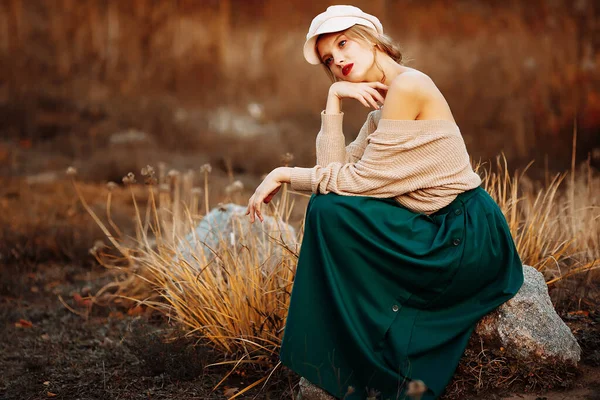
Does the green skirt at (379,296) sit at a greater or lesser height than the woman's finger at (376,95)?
lesser

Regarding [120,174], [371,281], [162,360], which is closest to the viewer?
[371,281]

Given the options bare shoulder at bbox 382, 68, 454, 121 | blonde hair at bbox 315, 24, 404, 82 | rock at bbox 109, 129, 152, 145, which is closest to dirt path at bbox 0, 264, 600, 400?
bare shoulder at bbox 382, 68, 454, 121

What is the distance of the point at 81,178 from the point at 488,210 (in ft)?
20.3

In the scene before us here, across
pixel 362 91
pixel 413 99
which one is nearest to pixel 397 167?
pixel 413 99

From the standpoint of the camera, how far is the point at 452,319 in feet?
8.77

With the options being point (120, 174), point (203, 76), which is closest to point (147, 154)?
point (120, 174)

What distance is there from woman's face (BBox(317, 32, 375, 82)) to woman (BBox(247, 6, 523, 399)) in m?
0.10

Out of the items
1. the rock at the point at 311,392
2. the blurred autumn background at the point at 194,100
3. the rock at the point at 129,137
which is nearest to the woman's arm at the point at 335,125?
the rock at the point at 311,392

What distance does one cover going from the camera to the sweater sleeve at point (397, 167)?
2654mm

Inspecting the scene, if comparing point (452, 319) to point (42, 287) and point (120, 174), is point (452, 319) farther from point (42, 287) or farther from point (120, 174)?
point (120, 174)

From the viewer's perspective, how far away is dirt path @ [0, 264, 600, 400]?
3.13 metres

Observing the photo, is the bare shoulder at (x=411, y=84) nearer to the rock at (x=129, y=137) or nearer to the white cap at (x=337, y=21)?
the white cap at (x=337, y=21)

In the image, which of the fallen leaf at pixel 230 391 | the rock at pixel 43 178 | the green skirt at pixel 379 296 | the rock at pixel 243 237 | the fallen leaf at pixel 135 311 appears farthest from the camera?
the rock at pixel 43 178

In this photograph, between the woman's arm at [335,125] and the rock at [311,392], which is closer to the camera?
the rock at [311,392]
